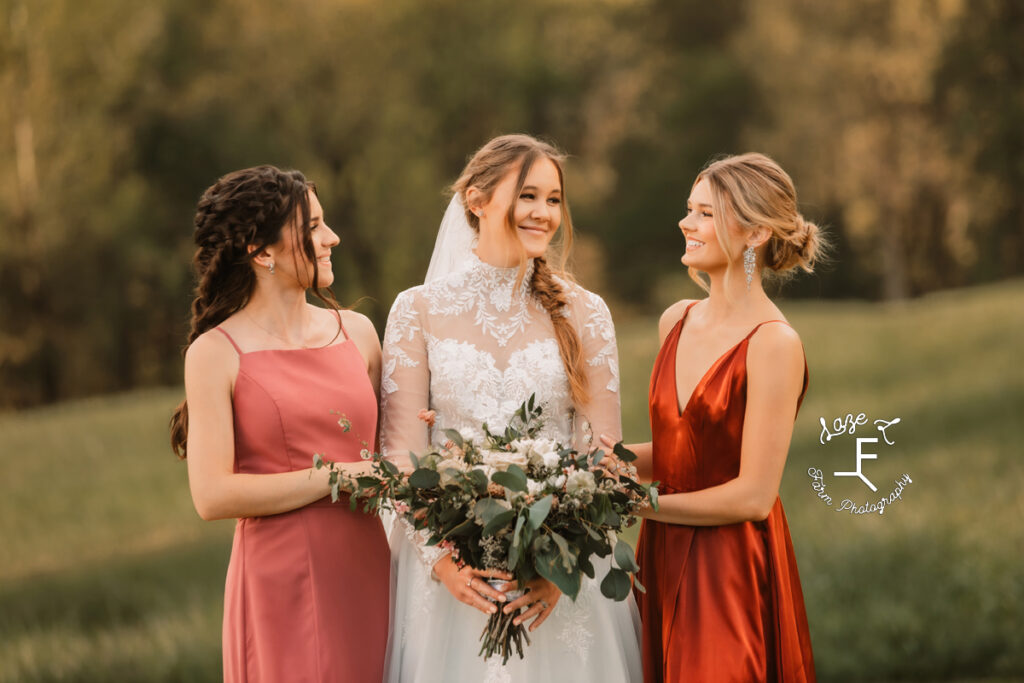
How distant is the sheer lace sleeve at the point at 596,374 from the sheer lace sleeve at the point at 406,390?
64cm

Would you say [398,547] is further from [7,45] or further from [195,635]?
[7,45]

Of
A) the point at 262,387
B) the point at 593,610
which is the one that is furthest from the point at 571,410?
the point at 262,387

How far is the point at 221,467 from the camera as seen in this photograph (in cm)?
404

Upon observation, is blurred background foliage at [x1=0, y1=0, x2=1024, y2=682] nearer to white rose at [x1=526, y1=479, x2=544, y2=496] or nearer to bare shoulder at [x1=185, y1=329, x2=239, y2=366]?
bare shoulder at [x1=185, y1=329, x2=239, y2=366]

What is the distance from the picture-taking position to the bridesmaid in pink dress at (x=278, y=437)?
4090 mm

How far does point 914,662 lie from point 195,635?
652cm

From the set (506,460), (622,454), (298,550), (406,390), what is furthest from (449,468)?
(298,550)

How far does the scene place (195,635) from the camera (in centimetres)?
1033

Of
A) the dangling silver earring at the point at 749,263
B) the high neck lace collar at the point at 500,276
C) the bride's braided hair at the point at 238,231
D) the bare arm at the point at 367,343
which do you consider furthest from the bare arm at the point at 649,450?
the bride's braided hair at the point at 238,231

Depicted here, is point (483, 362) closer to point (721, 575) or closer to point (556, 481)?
point (556, 481)

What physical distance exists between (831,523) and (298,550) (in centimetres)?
803

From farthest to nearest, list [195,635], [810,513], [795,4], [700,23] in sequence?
1. [700,23]
2. [795,4]
3. [810,513]
4. [195,635]

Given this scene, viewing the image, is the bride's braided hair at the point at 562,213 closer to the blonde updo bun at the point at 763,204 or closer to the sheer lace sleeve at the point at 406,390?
the sheer lace sleeve at the point at 406,390

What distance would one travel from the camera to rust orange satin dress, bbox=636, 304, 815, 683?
165 inches
